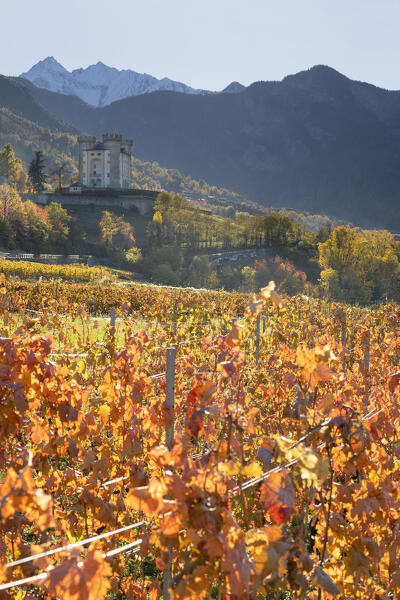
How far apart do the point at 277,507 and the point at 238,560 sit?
0.22 metres

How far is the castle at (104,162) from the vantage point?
298 feet

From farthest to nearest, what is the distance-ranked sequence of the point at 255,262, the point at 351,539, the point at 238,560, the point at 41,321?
the point at 255,262
the point at 41,321
the point at 351,539
the point at 238,560

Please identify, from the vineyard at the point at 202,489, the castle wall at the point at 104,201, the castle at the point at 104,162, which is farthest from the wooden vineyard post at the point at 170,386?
the castle at the point at 104,162

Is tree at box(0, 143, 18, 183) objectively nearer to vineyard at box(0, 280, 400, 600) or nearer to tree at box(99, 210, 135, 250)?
tree at box(99, 210, 135, 250)

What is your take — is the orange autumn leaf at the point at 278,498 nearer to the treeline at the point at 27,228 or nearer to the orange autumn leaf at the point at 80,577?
the orange autumn leaf at the point at 80,577

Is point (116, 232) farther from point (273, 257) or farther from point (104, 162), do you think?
point (104, 162)

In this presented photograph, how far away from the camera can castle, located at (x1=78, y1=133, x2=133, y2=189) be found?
90688 millimetres

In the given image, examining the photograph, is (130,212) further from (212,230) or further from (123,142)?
(123,142)

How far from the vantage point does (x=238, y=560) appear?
1328 millimetres

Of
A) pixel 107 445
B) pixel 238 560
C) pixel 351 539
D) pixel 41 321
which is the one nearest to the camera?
pixel 238 560

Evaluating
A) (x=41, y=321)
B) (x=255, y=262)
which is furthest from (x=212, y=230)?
(x=41, y=321)

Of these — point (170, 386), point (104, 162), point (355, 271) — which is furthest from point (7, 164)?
point (170, 386)

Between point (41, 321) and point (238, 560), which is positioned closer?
point (238, 560)

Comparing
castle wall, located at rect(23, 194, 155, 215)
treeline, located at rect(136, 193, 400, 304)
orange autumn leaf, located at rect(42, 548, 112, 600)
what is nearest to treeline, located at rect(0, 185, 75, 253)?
treeline, located at rect(136, 193, 400, 304)
